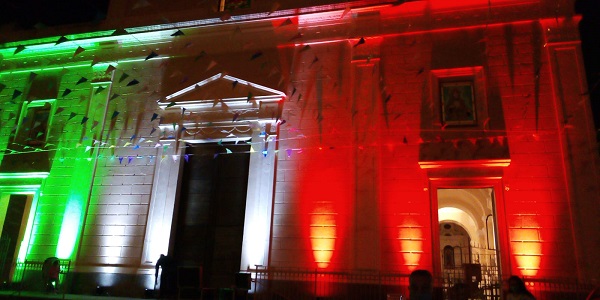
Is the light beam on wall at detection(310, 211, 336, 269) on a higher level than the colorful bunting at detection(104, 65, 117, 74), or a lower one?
lower

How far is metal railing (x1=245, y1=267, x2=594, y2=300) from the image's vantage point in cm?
936

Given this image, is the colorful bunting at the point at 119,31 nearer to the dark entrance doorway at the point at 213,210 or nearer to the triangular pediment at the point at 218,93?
the triangular pediment at the point at 218,93

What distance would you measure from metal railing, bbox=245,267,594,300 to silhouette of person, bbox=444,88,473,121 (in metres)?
4.06

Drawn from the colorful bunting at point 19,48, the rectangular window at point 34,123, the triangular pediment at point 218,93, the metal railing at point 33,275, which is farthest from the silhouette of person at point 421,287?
the colorful bunting at point 19,48

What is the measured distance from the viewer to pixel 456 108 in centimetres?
1159

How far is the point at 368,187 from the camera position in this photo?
36.6ft

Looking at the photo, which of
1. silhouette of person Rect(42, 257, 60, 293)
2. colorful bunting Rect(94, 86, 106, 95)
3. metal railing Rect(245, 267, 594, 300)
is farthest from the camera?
colorful bunting Rect(94, 86, 106, 95)

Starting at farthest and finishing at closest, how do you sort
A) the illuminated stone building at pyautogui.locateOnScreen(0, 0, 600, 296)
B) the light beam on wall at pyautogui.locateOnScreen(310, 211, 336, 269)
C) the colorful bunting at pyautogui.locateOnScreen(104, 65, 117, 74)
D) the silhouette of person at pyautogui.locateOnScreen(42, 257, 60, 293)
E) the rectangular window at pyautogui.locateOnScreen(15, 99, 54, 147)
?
the rectangular window at pyautogui.locateOnScreen(15, 99, 54, 147) → the colorful bunting at pyautogui.locateOnScreen(104, 65, 117, 74) → the silhouette of person at pyautogui.locateOnScreen(42, 257, 60, 293) → the light beam on wall at pyautogui.locateOnScreen(310, 211, 336, 269) → the illuminated stone building at pyautogui.locateOnScreen(0, 0, 600, 296)

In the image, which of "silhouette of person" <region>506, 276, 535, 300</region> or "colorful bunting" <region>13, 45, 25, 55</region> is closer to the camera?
"silhouette of person" <region>506, 276, 535, 300</region>

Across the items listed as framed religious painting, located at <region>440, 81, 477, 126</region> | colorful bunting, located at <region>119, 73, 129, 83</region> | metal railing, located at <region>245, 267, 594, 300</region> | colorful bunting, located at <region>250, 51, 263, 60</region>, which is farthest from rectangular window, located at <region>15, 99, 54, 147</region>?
framed religious painting, located at <region>440, 81, 477, 126</region>

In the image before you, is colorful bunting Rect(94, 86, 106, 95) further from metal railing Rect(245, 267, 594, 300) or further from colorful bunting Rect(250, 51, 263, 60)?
A: metal railing Rect(245, 267, 594, 300)

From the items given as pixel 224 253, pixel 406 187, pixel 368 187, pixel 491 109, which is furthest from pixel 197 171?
pixel 491 109

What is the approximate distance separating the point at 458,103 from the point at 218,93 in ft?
22.5

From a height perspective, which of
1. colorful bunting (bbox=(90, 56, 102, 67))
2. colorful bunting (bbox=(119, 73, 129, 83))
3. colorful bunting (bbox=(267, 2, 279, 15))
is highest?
colorful bunting (bbox=(267, 2, 279, 15))
